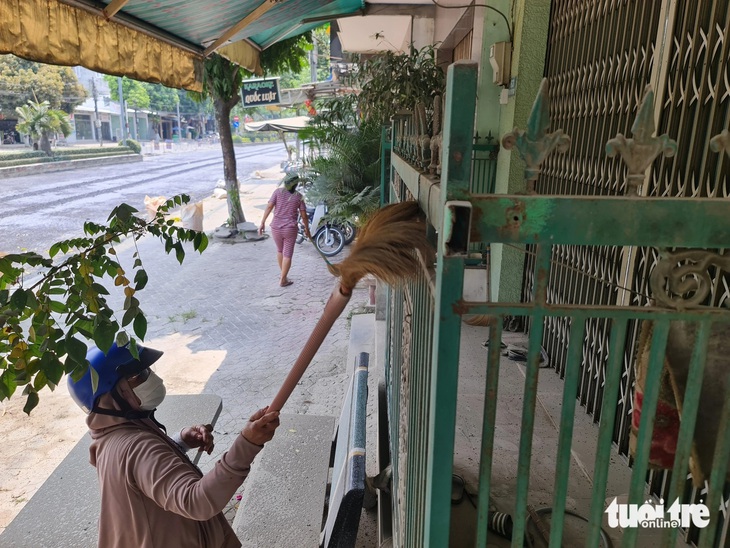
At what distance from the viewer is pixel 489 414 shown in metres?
1.08

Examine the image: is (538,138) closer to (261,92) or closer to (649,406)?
(649,406)

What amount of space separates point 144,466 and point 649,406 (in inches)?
70.2

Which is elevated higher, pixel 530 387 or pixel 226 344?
pixel 530 387

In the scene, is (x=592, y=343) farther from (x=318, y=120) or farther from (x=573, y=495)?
(x=318, y=120)

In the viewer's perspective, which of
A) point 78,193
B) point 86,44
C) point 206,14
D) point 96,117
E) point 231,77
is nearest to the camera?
point 86,44

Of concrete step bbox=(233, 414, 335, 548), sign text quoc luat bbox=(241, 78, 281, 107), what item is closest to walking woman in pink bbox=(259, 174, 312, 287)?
sign text quoc luat bbox=(241, 78, 281, 107)

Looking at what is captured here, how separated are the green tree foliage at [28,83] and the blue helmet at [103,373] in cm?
3541

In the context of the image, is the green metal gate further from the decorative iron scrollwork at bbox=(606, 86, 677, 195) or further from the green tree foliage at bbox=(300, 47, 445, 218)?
the green tree foliage at bbox=(300, 47, 445, 218)

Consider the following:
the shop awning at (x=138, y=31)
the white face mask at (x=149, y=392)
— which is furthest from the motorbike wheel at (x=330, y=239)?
the white face mask at (x=149, y=392)

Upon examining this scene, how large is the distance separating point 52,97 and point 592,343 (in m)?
38.1

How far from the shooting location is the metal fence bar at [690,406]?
984mm

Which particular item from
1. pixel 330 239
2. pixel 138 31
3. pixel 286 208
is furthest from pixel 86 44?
pixel 330 239

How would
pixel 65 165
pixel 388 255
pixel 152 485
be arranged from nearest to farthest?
pixel 388 255, pixel 152 485, pixel 65 165

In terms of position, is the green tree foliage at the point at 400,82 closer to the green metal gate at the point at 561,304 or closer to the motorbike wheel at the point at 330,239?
the motorbike wheel at the point at 330,239
